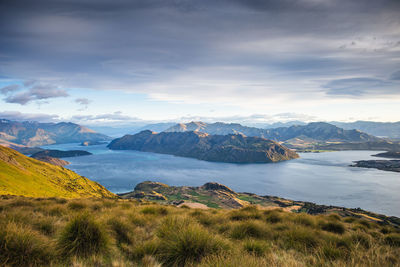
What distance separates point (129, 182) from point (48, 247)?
208174mm

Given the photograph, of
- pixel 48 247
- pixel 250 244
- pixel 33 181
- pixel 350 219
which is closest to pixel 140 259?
pixel 48 247

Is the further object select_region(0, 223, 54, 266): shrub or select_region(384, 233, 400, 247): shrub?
select_region(384, 233, 400, 247): shrub

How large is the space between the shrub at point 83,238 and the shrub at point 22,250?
0.50 m

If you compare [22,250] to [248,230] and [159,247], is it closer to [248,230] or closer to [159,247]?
[159,247]

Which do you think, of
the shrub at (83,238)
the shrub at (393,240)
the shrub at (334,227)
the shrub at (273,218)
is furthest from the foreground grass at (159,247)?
the shrub at (273,218)

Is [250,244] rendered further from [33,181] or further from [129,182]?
[129,182]

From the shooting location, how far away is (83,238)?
578 cm

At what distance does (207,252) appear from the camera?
5.45 m

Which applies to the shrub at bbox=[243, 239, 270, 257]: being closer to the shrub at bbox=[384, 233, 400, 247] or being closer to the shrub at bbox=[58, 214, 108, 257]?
the shrub at bbox=[58, 214, 108, 257]

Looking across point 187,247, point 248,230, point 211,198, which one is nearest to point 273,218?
point 248,230

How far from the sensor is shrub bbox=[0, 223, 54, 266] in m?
4.52

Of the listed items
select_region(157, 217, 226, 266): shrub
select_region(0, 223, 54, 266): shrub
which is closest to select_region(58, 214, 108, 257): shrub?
select_region(0, 223, 54, 266): shrub

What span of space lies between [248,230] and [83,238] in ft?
20.5

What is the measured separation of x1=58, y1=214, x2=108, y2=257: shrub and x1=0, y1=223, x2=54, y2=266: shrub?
19.6 inches
